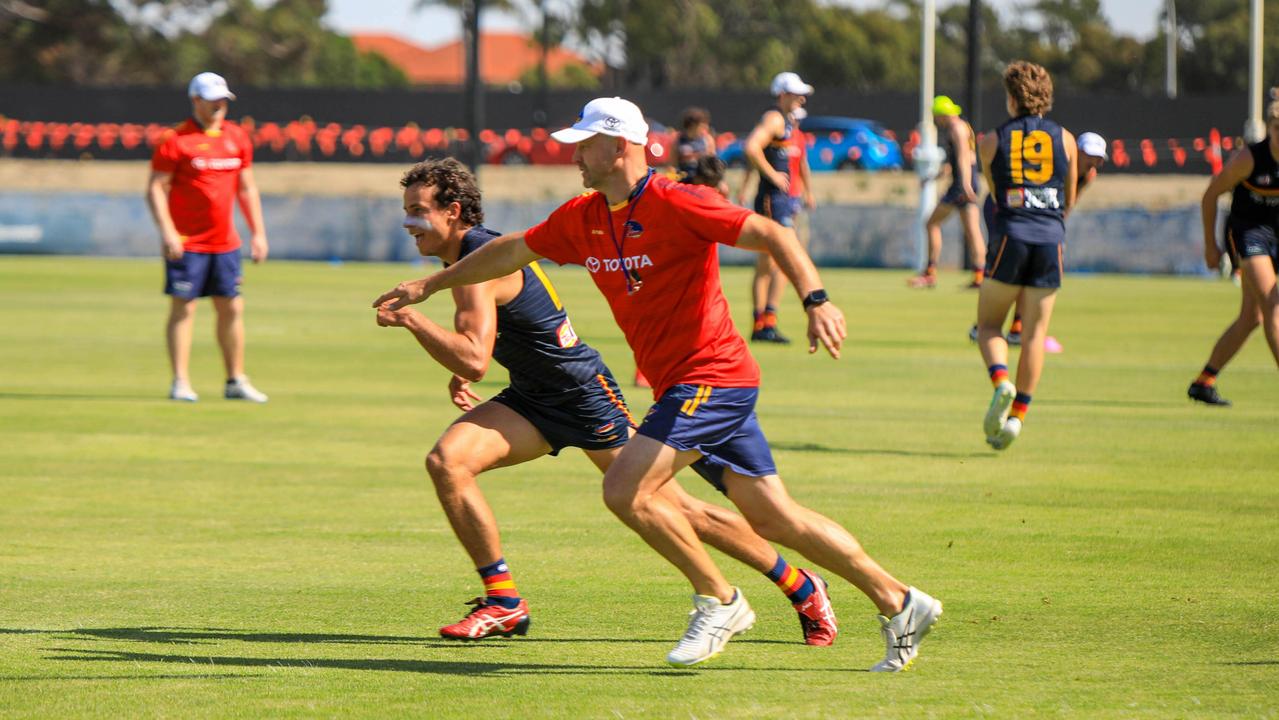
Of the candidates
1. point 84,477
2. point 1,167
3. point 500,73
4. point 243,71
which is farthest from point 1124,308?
point 500,73

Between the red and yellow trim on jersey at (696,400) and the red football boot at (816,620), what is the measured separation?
85cm

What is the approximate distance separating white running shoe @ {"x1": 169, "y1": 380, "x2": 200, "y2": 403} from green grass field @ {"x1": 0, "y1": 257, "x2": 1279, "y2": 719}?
0.15 m

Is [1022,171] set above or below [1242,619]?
above

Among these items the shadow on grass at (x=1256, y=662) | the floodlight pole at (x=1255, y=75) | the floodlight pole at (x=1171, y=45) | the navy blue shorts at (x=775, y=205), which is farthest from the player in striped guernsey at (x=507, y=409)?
the floodlight pole at (x=1171, y=45)

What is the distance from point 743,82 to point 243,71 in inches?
816

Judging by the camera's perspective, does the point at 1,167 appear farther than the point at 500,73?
No

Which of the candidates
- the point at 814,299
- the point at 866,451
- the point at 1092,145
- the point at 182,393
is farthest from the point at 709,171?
the point at 814,299

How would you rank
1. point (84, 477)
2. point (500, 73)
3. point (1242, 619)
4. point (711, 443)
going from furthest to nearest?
1. point (500, 73)
2. point (84, 477)
3. point (1242, 619)
4. point (711, 443)

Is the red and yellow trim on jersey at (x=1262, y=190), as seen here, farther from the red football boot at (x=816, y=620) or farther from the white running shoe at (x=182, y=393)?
the white running shoe at (x=182, y=393)

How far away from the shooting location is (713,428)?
583cm

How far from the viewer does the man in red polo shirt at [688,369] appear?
5.80 metres

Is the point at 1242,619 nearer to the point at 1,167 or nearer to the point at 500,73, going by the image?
the point at 1,167

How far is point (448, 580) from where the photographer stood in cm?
747

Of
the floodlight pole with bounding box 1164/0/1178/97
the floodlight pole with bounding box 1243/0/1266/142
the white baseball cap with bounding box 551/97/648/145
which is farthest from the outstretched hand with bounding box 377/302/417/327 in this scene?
the floodlight pole with bounding box 1164/0/1178/97
